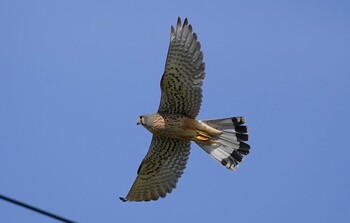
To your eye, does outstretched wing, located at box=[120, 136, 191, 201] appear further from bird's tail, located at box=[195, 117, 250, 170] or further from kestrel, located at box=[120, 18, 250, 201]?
bird's tail, located at box=[195, 117, 250, 170]

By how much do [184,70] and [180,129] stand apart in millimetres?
816

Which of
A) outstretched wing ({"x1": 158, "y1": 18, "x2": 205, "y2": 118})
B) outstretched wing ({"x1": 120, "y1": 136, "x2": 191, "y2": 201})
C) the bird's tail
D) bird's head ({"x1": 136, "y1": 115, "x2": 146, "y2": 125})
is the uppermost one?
outstretched wing ({"x1": 158, "y1": 18, "x2": 205, "y2": 118})

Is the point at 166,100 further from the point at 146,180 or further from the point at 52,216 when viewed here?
the point at 52,216

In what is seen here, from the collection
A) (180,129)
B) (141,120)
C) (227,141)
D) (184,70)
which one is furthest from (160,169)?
(184,70)

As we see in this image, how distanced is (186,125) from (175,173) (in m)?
0.91

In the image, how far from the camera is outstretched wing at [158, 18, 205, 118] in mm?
8039

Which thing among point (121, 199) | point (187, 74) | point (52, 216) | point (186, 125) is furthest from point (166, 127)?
point (52, 216)

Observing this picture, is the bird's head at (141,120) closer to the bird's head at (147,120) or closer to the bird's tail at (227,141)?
the bird's head at (147,120)

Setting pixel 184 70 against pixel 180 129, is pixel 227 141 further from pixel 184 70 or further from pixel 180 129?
pixel 184 70

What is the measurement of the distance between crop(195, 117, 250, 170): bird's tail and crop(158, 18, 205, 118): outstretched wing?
1.63ft

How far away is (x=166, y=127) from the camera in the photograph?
8320 millimetres

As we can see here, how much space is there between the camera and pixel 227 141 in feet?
28.1

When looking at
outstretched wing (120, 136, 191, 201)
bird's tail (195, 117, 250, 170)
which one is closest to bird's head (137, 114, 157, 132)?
outstretched wing (120, 136, 191, 201)

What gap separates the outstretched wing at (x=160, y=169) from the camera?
8.72 meters
